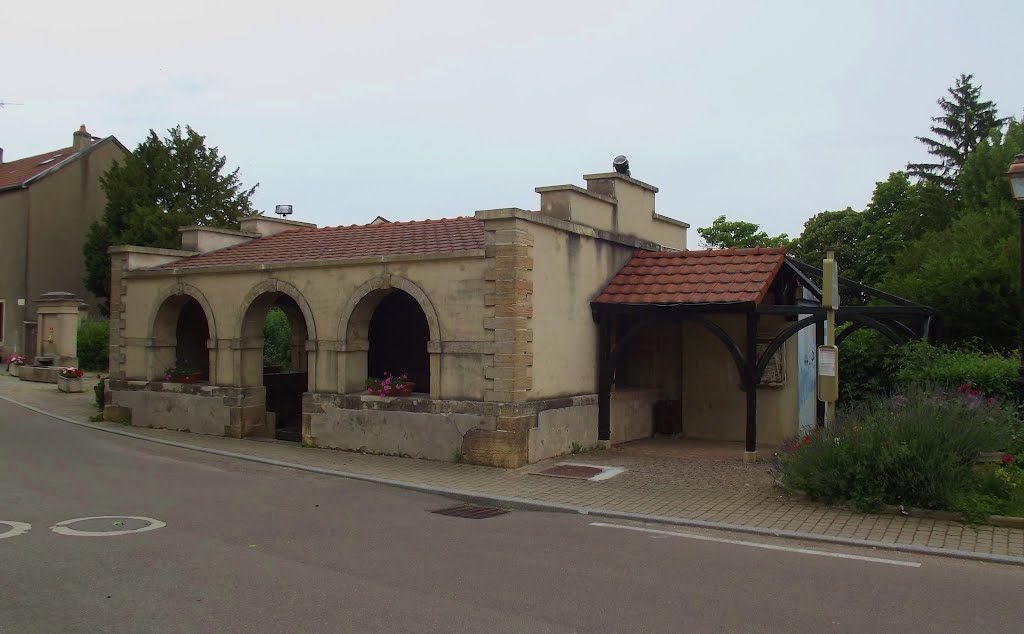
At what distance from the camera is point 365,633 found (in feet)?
15.8

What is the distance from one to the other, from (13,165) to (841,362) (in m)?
37.9

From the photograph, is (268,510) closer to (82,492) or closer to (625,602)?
(82,492)

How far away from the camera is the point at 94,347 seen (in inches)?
1114

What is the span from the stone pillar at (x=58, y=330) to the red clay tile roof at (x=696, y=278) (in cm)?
1939

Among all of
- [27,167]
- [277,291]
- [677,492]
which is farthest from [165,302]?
[27,167]

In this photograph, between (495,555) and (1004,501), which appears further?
(1004,501)

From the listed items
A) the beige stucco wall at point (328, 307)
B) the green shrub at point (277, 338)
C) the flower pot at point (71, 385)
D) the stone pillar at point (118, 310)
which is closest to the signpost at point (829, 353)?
the beige stucco wall at point (328, 307)

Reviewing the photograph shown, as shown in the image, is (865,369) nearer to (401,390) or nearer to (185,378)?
(401,390)

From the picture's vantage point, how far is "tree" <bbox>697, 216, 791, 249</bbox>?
150 ft

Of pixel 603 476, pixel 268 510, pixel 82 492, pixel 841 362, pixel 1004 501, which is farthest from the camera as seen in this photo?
pixel 841 362

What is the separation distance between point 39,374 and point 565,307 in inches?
767

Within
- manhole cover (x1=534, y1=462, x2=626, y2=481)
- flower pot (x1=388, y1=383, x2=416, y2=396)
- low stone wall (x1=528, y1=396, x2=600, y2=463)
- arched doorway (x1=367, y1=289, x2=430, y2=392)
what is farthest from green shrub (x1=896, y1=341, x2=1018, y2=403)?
arched doorway (x1=367, y1=289, x2=430, y2=392)

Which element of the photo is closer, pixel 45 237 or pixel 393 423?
pixel 393 423

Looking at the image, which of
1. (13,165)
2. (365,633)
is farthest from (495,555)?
(13,165)
